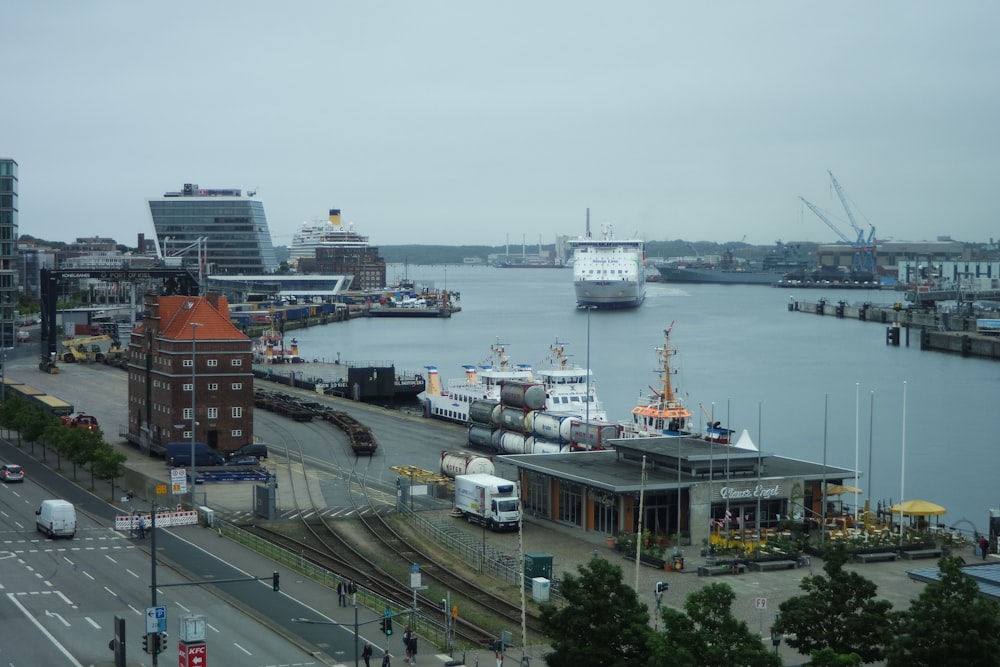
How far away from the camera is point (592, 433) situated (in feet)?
128

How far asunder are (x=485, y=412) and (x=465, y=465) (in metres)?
10.6

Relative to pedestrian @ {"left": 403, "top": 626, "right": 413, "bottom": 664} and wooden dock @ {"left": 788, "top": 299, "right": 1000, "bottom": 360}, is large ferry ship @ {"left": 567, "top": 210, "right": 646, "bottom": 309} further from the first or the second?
pedestrian @ {"left": 403, "top": 626, "right": 413, "bottom": 664}

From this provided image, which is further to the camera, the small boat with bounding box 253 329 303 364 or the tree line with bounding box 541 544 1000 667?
the small boat with bounding box 253 329 303 364

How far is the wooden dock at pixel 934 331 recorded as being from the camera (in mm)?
104562

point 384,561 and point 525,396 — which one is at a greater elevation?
point 525,396

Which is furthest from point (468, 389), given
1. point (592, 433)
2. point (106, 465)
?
point (106, 465)

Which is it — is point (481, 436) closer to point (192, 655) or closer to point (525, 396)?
point (525, 396)

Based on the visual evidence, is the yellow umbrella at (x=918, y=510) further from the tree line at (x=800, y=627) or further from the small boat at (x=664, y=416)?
the tree line at (x=800, y=627)

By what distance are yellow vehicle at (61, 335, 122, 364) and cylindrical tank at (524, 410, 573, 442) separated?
1765 inches

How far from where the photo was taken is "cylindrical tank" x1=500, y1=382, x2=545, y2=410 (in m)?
44.8

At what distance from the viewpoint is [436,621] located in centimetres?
2347

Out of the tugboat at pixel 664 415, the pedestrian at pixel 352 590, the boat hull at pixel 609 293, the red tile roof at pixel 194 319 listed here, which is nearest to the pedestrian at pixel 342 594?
the pedestrian at pixel 352 590

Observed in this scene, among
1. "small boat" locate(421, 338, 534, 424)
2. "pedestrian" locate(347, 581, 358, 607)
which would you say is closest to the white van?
"pedestrian" locate(347, 581, 358, 607)

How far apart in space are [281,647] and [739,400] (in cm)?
5391
